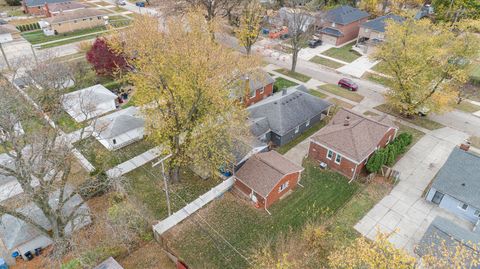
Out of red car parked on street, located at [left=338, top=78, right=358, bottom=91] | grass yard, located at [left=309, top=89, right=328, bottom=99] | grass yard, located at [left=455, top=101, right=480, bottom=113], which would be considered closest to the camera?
grass yard, located at [left=455, top=101, right=480, bottom=113]

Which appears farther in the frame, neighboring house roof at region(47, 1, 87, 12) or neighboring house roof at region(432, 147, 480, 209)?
neighboring house roof at region(47, 1, 87, 12)

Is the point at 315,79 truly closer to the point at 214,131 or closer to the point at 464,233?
the point at 214,131

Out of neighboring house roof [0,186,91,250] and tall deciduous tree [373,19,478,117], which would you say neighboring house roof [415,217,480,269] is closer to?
tall deciduous tree [373,19,478,117]

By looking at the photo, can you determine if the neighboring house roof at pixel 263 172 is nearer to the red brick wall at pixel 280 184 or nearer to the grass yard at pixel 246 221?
the red brick wall at pixel 280 184

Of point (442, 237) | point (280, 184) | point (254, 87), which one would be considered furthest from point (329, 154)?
point (254, 87)

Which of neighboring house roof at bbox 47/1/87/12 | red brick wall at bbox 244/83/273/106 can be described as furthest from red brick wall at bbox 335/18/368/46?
neighboring house roof at bbox 47/1/87/12

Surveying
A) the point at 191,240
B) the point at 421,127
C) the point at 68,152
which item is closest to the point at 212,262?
the point at 191,240

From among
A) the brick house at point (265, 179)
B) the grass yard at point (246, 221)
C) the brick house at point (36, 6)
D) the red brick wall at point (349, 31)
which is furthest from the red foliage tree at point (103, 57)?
the brick house at point (36, 6)

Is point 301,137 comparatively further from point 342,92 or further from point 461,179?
point 461,179
